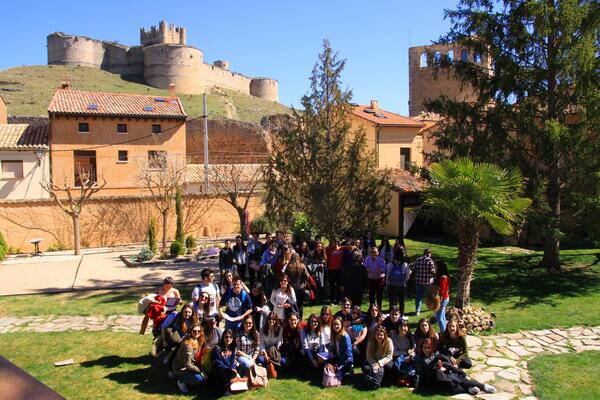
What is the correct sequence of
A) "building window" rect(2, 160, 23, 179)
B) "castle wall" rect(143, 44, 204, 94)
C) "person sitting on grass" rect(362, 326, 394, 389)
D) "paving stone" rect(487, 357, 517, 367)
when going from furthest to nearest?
"castle wall" rect(143, 44, 204, 94), "building window" rect(2, 160, 23, 179), "paving stone" rect(487, 357, 517, 367), "person sitting on grass" rect(362, 326, 394, 389)

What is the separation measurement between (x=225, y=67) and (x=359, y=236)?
2959 inches

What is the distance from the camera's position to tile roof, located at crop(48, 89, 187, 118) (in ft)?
92.3

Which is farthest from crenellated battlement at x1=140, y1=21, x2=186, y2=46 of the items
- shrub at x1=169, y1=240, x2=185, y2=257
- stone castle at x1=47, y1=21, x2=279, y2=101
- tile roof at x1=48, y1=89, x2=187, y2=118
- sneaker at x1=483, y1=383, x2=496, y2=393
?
sneaker at x1=483, y1=383, x2=496, y2=393

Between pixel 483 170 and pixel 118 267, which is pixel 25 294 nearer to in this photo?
pixel 118 267

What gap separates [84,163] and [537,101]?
23.3 meters

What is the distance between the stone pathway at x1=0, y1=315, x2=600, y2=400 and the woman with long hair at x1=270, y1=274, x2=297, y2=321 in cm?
321

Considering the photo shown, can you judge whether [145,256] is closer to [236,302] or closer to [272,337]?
[236,302]

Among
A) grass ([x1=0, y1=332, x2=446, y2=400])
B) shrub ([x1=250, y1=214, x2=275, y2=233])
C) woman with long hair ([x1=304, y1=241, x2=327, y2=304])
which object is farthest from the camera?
shrub ([x1=250, y1=214, x2=275, y2=233])

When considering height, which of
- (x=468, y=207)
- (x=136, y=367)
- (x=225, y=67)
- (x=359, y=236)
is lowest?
(x=136, y=367)

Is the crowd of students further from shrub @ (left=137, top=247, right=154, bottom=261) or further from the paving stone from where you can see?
shrub @ (left=137, top=247, right=154, bottom=261)

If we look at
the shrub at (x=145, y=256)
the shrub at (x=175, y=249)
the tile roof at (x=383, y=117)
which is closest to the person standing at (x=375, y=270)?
the shrub at (x=175, y=249)

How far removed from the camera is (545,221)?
13648mm

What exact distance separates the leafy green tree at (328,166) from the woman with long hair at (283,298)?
18.4ft

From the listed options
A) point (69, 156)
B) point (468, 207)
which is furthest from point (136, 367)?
point (69, 156)
